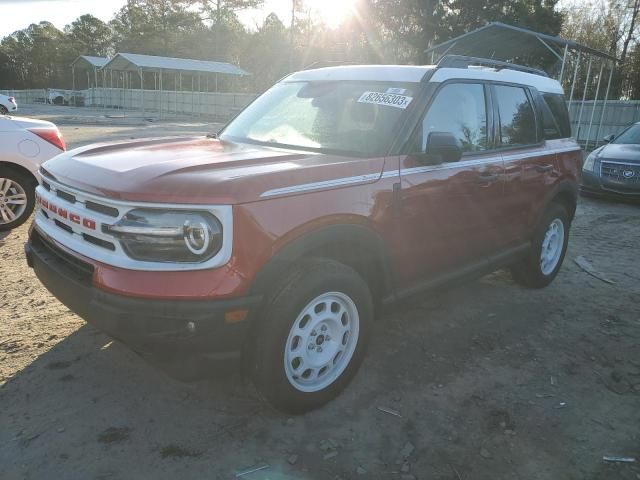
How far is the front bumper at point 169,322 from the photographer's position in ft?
7.98

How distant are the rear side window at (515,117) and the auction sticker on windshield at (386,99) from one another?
3.56ft

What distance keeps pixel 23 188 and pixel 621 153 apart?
10045mm

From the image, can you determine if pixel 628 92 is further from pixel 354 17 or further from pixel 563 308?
pixel 563 308

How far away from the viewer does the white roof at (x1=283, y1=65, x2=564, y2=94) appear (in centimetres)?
369

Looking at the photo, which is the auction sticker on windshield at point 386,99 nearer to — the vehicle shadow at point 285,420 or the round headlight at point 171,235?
the vehicle shadow at point 285,420

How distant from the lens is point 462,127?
383 cm

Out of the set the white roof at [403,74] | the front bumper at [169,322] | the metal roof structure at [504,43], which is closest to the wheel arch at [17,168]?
the white roof at [403,74]

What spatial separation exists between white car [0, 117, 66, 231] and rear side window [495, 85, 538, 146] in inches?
194

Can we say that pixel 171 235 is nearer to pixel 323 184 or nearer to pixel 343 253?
pixel 323 184

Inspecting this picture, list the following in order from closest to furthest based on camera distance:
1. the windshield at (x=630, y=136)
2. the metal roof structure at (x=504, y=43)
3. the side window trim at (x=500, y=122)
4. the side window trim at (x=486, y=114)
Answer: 1. the side window trim at (x=486, y=114)
2. the side window trim at (x=500, y=122)
3. the windshield at (x=630, y=136)
4. the metal roof structure at (x=504, y=43)

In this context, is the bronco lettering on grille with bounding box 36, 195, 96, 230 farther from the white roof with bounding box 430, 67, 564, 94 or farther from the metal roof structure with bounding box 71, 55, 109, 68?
the metal roof structure with bounding box 71, 55, 109, 68

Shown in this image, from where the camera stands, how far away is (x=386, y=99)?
3535 millimetres

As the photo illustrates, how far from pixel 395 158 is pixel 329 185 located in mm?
595

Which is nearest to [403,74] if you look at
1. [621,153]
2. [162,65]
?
[621,153]
